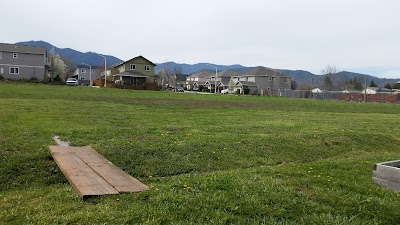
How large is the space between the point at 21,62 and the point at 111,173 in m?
72.4

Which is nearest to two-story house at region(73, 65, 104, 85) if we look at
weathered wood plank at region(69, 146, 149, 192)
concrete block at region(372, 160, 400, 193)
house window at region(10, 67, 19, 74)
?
house window at region(10, 67, 19, 74)

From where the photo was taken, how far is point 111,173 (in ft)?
20.6

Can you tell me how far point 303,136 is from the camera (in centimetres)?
1216

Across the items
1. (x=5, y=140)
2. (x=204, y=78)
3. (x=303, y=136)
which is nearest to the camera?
(x=5, y=140)

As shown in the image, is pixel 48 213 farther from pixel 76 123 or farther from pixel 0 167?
pixel 76 123

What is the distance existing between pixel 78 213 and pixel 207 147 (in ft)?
17.5

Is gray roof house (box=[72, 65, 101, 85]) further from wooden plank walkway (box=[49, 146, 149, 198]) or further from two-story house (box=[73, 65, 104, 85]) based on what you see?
wooden plank walkway (box=[49, 146, 149, 198])

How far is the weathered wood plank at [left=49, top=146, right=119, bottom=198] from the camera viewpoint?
5219 millimetres

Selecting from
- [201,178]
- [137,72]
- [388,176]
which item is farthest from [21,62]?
Result: [388,176]

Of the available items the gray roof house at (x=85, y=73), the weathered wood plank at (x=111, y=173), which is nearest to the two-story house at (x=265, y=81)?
the gray roof house at (x=85, y=73)

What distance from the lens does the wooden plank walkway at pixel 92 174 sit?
17.5 ft

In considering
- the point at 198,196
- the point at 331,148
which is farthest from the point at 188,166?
the point at 331,148

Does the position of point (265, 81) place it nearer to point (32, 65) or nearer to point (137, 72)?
point (137, 72)

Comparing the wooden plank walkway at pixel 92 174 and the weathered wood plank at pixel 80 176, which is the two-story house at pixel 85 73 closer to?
the wooden plank walkway at pixel 92 174
